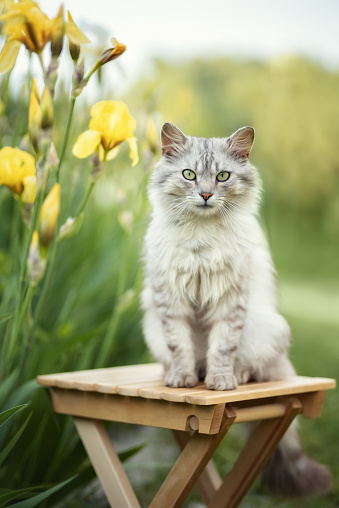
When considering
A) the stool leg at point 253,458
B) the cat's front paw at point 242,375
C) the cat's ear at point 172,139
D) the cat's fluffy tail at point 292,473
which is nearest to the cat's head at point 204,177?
the cat's ear at point 172,139

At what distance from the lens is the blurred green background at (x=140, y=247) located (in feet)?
6.35

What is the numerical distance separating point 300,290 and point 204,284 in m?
7.22

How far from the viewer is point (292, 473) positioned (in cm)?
197

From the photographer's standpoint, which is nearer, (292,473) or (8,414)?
(8,414)

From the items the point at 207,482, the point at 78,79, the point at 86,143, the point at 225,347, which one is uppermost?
A: the point at 78,79

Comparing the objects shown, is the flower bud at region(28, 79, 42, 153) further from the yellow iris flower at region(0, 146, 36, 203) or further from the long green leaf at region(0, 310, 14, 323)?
the long green leaf at region(0, 310, 14, 323)

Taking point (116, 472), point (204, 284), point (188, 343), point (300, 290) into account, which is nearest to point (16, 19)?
point (204, 284)

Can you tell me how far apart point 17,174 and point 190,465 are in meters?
0.88

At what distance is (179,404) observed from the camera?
1.55 metres

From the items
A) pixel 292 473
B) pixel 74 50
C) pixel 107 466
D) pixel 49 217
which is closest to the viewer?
pixel 49 217

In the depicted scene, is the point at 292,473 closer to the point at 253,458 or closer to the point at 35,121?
the point at 253,458

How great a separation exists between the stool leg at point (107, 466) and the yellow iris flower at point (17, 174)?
0.73 meters

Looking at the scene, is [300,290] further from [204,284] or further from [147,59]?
[204,284]

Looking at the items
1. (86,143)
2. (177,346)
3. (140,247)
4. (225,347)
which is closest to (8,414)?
(177,346)
